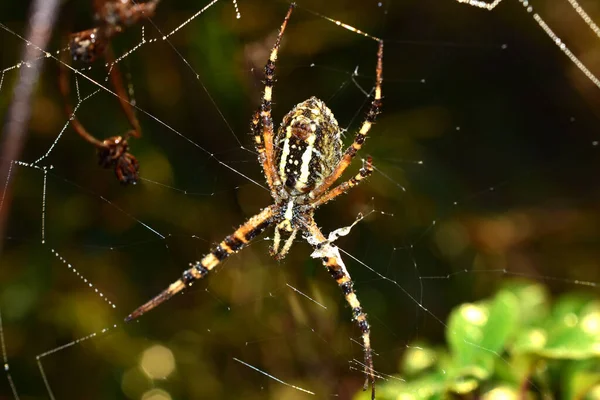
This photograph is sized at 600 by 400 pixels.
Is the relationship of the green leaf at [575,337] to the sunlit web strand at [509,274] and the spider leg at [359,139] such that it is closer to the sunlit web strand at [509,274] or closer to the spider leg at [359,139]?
the spider leg at [359,139]

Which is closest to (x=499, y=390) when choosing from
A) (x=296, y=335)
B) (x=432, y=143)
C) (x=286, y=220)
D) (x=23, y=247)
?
(x=286, y=220)

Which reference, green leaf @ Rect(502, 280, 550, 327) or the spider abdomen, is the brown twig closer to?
the spider abdomen

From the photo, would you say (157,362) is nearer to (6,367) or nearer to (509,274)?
(6,367)

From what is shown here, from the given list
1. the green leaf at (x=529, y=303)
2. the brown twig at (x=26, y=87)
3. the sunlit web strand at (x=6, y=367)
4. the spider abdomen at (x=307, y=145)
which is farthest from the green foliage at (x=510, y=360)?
the sunlit web strand at (x=6, y=367)

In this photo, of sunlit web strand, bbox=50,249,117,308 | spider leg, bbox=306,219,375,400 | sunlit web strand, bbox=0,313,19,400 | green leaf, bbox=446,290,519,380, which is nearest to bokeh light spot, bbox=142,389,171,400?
sunlit web strand, bbox=50,249,117,308

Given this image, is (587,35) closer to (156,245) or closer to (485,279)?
(485,279)

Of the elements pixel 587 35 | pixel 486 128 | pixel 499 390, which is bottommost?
pixel 499 390
